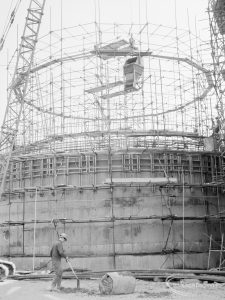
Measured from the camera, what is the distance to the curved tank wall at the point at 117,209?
2150cm

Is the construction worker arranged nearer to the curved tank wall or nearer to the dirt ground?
the dirt ground

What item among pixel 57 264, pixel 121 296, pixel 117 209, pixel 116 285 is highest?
pixel 117 209

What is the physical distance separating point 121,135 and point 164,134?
247cm

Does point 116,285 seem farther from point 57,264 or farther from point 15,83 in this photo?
point 15,83

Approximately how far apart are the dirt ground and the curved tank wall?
519cm

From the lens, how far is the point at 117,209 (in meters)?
21.8

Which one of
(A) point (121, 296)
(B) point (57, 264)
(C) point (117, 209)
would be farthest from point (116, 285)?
(C) point (117, 209)

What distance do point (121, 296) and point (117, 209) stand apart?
9.29m

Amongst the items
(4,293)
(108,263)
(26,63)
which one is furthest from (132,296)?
(26,63)

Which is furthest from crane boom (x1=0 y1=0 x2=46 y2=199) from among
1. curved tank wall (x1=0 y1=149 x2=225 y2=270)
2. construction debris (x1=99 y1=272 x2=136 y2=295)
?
construction debris (x1=99 y1=272 x2=136 y2=295)

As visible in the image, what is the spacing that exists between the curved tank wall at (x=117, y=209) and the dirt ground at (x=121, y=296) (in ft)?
17.0

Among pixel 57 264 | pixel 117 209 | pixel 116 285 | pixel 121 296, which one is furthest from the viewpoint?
pixel 117 209

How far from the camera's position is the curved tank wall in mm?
21500

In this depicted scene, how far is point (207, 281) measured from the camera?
15.9m
